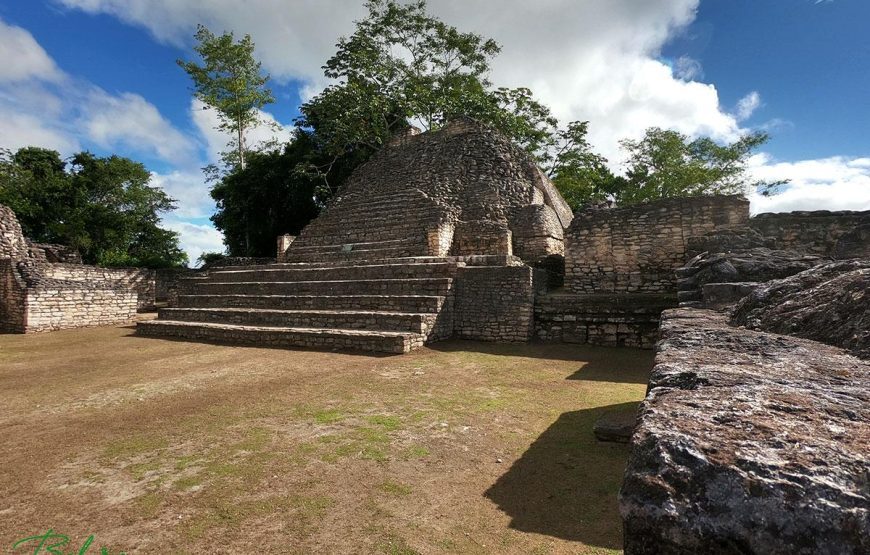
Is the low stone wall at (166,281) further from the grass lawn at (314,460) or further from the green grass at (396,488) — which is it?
the green grass at (396,488)

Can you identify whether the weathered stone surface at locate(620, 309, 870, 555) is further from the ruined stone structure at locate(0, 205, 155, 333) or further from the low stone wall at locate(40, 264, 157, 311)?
the low stone wall at locate(40, 264, 157, 311)

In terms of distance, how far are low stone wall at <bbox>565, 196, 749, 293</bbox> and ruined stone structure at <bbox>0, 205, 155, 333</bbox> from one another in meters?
14.1

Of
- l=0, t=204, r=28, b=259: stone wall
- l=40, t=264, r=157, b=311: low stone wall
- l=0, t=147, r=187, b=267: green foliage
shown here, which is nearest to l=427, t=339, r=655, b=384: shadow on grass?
l=40, t=264, r=157, b=311: low stone wall

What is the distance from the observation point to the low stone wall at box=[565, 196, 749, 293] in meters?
10.1

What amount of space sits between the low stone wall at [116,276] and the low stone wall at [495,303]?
1171cm

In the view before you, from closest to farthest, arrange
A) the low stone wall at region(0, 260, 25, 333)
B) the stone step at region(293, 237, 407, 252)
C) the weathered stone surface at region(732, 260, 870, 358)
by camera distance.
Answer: the weathered stone surface at region(732, 260, 870, 358) → the low stone wall at region(0, 260, 25, 333) → the stone step at region(293, 237, 407, 252)

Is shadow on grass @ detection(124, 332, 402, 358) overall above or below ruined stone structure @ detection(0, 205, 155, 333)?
below

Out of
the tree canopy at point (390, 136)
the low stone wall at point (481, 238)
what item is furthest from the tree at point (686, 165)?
the low stone wall at point (481, 238)

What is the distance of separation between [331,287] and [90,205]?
2523cm

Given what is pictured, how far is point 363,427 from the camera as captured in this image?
4.09m

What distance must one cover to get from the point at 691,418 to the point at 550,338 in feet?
28.6

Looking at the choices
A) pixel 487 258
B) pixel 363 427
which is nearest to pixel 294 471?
pixel 363 427

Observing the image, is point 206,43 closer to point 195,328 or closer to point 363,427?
point 195,328

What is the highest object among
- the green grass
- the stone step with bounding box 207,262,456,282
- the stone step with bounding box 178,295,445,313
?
the stone step with bounding box 207,262,456,282
